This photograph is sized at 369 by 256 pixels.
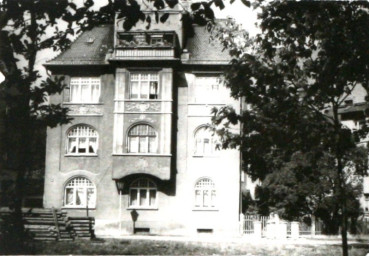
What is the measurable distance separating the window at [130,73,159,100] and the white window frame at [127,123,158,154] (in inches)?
69.9

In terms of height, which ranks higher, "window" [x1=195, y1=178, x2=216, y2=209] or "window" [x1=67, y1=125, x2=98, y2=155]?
"window" [x1=67, y1=125, x2=98, y2=155]

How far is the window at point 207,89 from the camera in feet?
108

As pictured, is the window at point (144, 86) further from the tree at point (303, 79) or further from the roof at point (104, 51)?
the tree at point (303, 79)

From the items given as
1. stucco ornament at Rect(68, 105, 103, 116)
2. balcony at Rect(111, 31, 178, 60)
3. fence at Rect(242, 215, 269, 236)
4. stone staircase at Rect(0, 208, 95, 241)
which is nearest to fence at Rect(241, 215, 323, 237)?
fence at Rect(242, 215, 269, 236)

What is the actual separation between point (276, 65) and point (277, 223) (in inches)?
824

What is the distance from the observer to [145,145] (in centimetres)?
3216

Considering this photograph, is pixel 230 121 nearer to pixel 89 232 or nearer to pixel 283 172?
pixel 89 232

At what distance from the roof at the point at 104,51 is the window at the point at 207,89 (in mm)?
1080

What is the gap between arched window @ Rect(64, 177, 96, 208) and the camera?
3278 centimetres

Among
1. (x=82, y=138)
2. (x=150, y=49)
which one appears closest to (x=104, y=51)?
(x=150, y=49)

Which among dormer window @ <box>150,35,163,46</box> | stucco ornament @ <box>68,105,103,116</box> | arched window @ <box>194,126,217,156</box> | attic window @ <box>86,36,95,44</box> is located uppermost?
attic window @ <box>86,36,95,44</box>

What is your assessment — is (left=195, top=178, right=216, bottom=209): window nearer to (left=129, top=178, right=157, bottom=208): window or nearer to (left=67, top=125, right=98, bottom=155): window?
(left=129, top=178, right=157, bottom=208): window

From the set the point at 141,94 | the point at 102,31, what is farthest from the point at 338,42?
the point at 102,31

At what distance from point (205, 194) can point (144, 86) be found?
7403 millimetres
